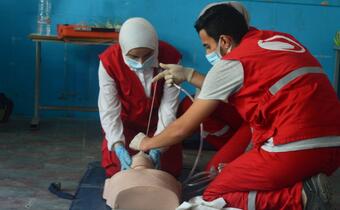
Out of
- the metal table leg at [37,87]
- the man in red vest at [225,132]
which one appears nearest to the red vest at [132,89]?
the man in red vest at [225,132]

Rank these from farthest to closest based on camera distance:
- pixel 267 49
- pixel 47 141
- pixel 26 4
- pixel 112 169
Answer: pixel 26 4 < pixel 47 141 < pixel 112 169 < pixel 267 49

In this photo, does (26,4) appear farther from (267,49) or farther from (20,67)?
(267,49)

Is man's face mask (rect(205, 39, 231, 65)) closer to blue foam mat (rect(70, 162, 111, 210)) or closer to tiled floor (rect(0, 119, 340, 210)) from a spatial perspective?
blue foam mat (rect(70, 162, 111, 210))

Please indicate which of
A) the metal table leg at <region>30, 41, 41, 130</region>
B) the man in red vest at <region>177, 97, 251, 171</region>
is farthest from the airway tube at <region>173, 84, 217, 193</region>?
the metal table leg at <region>30, 41, 41, 130</region>

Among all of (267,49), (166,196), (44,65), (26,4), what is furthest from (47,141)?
(267,49)

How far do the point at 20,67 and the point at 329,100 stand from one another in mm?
2794

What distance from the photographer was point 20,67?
4.14 meters

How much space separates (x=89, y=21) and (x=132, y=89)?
1640 mm

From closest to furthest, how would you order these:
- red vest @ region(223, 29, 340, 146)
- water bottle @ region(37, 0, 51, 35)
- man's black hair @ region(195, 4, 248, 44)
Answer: red vest @ region(223, 29, 340, 146) → man's black hair @ region(195, 4, 248, 44) → water bottle @ region(37, 0, 51, 35)

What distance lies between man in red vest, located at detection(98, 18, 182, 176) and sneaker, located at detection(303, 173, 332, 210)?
719 millimetres

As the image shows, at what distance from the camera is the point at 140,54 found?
2479 mm

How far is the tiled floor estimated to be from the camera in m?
2.50

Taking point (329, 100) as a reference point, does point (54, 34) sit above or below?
below

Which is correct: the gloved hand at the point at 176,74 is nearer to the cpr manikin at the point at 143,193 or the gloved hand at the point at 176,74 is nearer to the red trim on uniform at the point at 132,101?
the red trim on uniform at the point at 132,101
